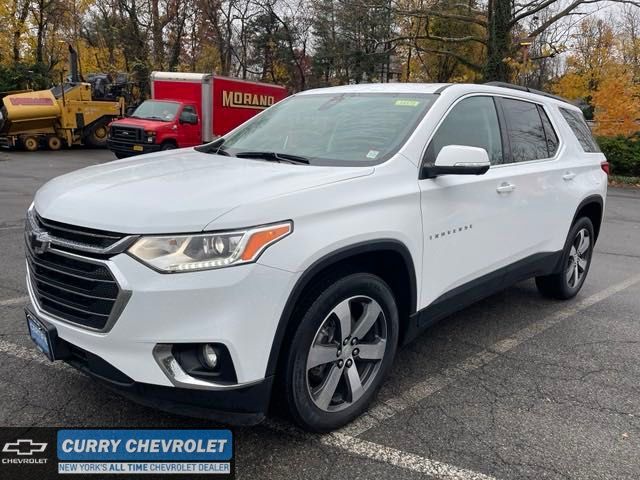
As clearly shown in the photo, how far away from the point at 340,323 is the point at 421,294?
25.8 inches

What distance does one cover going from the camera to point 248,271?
2293 millimetres

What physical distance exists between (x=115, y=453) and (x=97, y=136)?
73.8 ft

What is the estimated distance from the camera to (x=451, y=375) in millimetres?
3629

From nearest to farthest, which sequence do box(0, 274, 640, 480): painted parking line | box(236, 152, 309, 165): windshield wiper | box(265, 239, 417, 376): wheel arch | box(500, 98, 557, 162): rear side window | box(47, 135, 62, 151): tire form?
box(265, 239, 417, 376): wheel arch, box(0, 274, 640, 480): painted parking line, box(236, 152, 309, 165): windshield wiper, box(500, 98, 557, 162): rear side window, box(47, 135, 62, 151): tire

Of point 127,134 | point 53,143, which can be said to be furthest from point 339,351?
point 53,143

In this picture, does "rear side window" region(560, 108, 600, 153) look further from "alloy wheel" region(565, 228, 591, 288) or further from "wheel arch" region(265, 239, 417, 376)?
"wheel arch" region(265, 239, 417, 376)

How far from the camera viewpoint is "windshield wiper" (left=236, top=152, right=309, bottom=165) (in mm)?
3207

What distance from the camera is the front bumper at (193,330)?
2252 mm

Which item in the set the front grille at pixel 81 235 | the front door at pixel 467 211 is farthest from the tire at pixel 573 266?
the front grille at pixel 81 235

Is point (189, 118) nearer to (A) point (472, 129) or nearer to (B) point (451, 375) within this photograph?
(A) point (472, 129)

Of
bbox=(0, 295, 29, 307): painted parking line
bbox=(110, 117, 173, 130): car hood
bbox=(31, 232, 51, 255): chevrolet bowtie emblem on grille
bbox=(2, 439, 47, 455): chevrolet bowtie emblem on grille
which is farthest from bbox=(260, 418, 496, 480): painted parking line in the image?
bbox=(110, 117, 173, 130): car hood

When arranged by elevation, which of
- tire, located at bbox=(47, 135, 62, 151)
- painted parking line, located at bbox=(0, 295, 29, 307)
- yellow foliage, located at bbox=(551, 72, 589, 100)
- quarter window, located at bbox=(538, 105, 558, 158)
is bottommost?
painted parking line, located at bbox=(0, 295, 29, 307)

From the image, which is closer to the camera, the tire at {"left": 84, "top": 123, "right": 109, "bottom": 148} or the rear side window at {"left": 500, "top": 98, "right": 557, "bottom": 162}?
the rear side window at {"left": 500, "top": 98, "right": 557, "bottom": 162}

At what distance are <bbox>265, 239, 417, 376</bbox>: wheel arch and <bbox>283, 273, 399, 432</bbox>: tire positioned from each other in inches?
2.2
